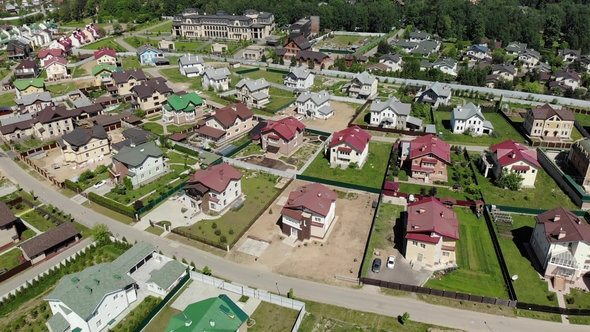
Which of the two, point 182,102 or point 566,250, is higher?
point 182,102

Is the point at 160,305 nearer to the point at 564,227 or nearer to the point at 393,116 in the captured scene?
the point at 564,227

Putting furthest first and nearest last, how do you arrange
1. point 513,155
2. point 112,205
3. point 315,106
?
1. point 315,106
2. point 513,155
3. point 112,205

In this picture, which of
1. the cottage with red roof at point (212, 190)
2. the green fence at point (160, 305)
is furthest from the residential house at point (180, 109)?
the green fence at point (160, 305)

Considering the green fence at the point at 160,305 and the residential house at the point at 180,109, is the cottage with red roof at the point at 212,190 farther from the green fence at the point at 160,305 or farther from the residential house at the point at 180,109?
the residential house at the point at 180,109

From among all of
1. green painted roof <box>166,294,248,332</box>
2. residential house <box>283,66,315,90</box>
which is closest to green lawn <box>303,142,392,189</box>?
green painted roof <box>166,294,248,332</box>

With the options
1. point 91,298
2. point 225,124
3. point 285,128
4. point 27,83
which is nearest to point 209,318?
point 91,298

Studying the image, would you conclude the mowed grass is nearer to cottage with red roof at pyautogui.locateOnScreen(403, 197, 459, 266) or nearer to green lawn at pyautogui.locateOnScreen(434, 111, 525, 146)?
cottage with red roof at pyautogui.locateOnScreen(403, 197, 459, 266)
